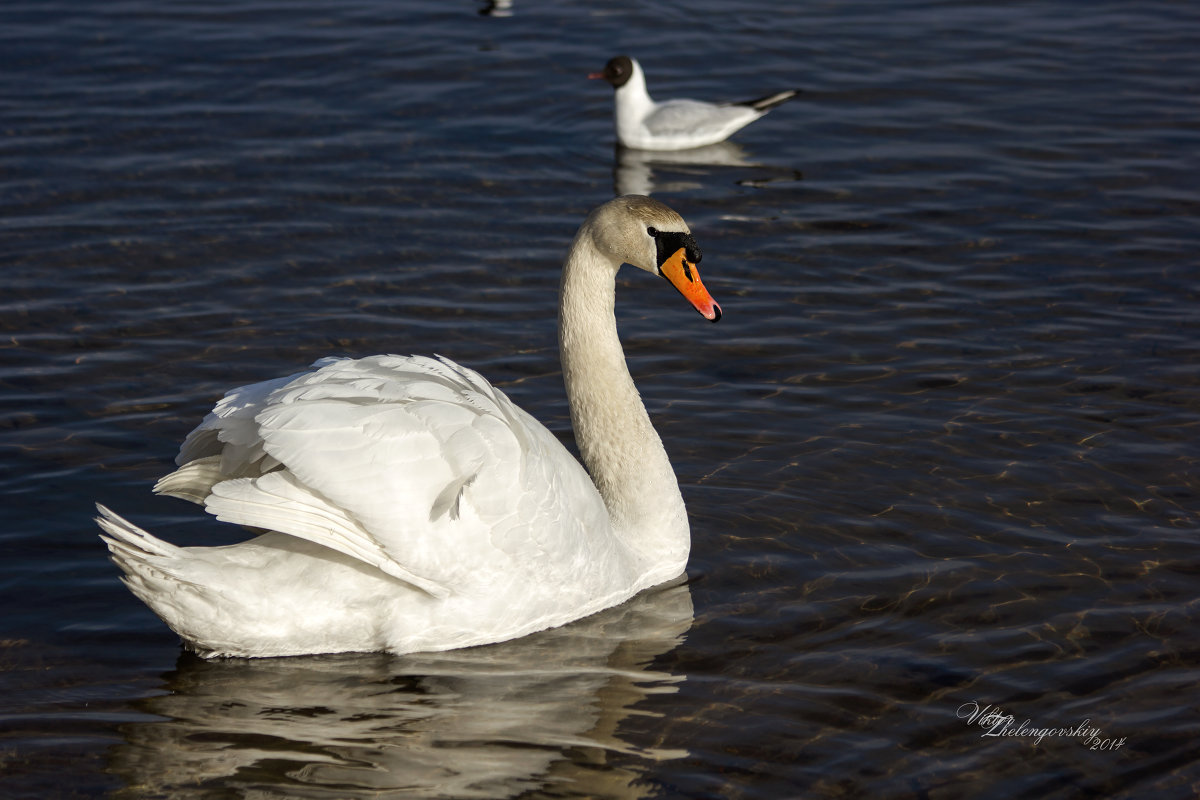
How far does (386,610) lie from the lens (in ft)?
19.5

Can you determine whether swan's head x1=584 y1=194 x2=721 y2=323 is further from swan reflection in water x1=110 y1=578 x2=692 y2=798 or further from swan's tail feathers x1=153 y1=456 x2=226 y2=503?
swan's tail feathers x1=153 y1=456 x2=226 y2=503

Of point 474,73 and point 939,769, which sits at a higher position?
point 474,73

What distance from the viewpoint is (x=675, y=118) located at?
1304cm

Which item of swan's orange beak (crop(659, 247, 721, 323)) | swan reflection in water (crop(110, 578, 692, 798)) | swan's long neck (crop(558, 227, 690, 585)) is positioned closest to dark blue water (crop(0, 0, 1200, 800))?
swan reflection in water (crop(110, 578, 692, 798))

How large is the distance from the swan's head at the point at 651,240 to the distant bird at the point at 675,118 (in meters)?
6.58

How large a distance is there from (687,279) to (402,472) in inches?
66.8

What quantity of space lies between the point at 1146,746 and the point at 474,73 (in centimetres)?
1051

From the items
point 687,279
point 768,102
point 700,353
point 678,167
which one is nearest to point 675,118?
point 678,167

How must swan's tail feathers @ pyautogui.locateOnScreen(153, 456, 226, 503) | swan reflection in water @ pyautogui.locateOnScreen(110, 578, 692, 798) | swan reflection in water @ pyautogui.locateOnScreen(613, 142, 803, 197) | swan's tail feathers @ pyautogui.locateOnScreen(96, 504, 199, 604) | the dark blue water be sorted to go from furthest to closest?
1. swan reflection in water @ pyautogui.locateOnScreen(613, 142, 803, 197)
2. swan's tail feathers @ pyautogui.locateOnScreen(153, 456, 226, 503)
3. the dark blue water
4. swan's tail feathers @ pyautogui.locateOnScreen(96, 504, 199, 604)
5. swan reflection in water @ pyautogui.locateOnScreen(110, 578, 692, 798)

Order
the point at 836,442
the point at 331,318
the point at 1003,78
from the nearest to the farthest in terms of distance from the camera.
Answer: the point at 836,442, the point at 331,318, the point at 1003,78

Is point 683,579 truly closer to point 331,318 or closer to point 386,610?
point 386,610

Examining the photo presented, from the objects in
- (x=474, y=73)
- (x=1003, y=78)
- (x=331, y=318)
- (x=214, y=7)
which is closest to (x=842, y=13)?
(x=1003, y=78)

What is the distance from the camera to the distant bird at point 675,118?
42.5 feet

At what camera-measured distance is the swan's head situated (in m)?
6.48
